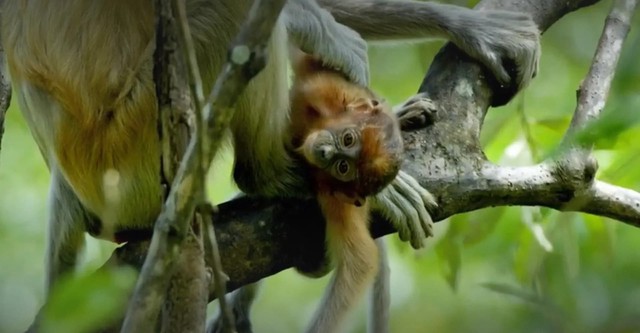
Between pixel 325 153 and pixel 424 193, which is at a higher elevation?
pixel 325 153

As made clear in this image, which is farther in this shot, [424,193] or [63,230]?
[63,230]

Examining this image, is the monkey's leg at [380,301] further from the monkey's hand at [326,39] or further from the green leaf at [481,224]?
the monkey's hand at [326,39]

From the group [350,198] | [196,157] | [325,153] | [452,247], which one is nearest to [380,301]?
[452,247]

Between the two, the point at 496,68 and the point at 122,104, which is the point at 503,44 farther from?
the point at 122,104

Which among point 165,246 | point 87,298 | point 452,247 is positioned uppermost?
point 87,298

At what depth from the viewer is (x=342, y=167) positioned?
2.85m

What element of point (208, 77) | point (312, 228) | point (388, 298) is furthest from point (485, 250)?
point (208, 77)

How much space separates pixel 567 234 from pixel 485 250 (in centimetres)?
150

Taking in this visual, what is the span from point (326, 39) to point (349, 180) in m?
0.50

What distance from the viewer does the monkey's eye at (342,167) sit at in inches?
112

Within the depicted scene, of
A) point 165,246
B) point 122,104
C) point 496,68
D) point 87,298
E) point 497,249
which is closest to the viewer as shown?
point 87,298

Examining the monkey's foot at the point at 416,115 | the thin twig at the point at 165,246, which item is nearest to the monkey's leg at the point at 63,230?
the monkey's foot at the point at 416,115

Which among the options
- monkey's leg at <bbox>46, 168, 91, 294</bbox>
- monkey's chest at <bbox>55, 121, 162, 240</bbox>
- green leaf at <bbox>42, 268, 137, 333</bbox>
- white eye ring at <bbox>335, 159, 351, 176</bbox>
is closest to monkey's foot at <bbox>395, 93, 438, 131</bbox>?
white eye ring at <bbox>335, 159, 351, 176</bbox>

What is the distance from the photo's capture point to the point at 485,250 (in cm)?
398
